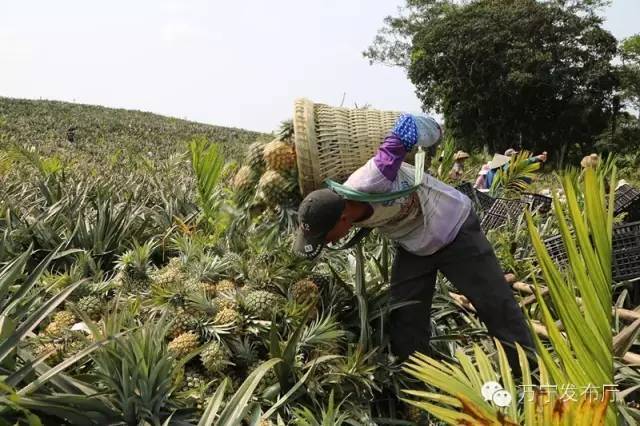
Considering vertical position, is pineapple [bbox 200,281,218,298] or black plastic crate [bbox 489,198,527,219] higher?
black plastic crate [bbox 489,198,527,219]

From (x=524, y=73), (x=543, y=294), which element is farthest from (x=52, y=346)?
(x=524, y=73)

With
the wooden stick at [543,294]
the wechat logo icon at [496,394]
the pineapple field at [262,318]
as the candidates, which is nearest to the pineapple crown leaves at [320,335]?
the pineapple field at [262,318]

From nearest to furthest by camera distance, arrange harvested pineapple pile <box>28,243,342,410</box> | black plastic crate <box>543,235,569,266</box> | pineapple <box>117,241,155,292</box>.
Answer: harvested pineapple pile <box>28,243,342,410</box> < pineapple <box>117,241,155,292</box> < black plastic crate <box>543,235,569,266</box>

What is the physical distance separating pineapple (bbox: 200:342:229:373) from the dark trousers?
958 mm

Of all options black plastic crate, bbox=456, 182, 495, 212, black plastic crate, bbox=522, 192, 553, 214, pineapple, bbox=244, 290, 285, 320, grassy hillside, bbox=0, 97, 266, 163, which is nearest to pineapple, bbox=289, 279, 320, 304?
pineapple, bbox=244, 290, 285, 320

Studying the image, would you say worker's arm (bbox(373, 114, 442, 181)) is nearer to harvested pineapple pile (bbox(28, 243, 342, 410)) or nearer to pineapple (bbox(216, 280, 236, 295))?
harvested pineapple pile (bbox(28, 243, 342, 410))

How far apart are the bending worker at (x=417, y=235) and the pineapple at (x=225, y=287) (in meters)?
0.58

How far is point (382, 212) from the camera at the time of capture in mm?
2555

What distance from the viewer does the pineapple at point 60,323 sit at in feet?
7.90

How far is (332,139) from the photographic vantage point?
2.49 meters

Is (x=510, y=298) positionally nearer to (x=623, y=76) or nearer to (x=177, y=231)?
(x=177, y=231)

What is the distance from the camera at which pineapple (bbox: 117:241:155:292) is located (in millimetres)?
3135

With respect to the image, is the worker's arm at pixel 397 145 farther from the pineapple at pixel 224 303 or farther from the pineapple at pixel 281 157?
the pineapple at pixel 224 303

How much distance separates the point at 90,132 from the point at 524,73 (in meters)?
19.5
